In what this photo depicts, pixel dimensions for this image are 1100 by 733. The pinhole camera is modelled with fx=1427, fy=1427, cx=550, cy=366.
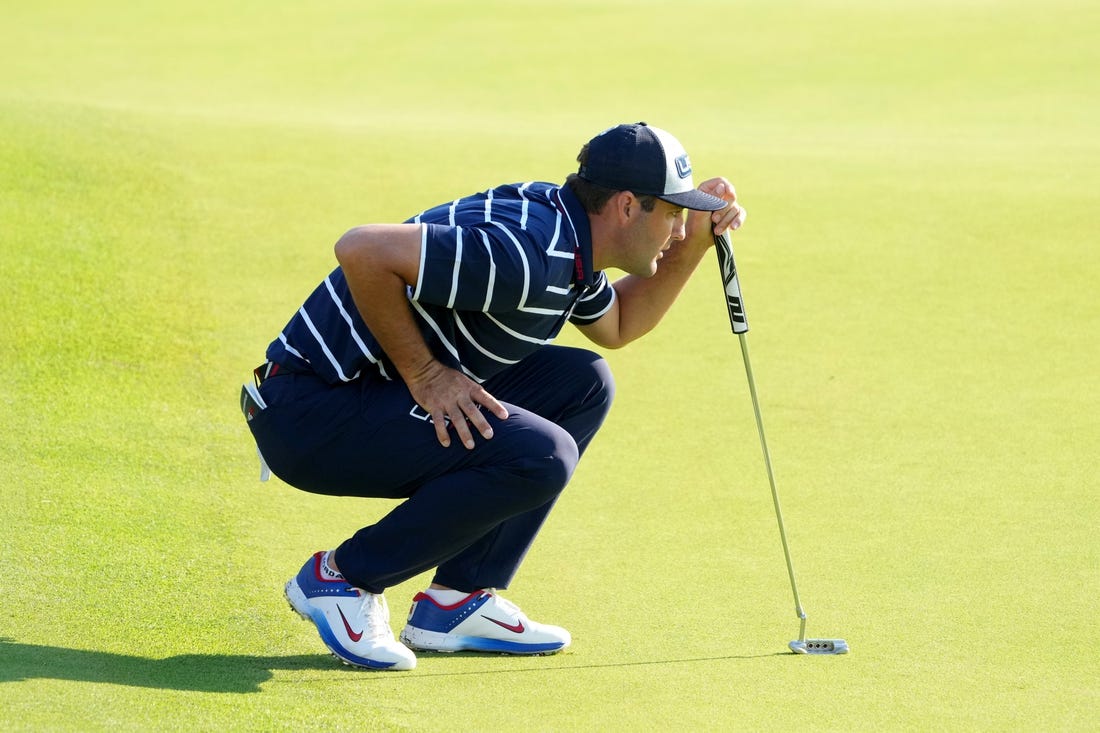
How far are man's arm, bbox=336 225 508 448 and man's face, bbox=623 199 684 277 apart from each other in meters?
0.53

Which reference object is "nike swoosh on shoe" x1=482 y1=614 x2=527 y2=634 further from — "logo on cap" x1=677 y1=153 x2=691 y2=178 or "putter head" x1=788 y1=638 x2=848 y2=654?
"logo on cap" x1=677 y1=153 x2=691 y2=178

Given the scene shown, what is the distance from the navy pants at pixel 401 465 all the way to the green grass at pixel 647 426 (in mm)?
310

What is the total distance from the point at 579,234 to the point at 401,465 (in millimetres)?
730

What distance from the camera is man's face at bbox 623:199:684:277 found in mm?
3619

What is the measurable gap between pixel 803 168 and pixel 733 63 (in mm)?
5517

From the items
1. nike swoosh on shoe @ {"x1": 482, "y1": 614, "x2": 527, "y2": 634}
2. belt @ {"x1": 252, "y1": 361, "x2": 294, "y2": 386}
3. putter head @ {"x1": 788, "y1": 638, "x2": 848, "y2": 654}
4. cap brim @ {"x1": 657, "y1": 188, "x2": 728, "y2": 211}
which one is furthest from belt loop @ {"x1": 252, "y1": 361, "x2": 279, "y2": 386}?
putter head @ {"x1": 788, "y1": 638, "x2": 848, "y2": 654}

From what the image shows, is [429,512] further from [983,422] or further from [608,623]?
[983,422]

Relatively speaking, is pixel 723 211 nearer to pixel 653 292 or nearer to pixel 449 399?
pixel 653 292

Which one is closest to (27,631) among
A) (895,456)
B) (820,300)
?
(895,456)

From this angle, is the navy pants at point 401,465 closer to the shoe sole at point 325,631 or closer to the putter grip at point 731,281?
the shoe sole at point 325,631

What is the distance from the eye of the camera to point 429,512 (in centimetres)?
351

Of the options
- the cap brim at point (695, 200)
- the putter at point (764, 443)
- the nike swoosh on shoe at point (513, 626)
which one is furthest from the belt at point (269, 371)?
the putter at point (764, 443)

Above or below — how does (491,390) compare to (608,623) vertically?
above

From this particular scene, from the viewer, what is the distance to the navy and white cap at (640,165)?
11.6ft
